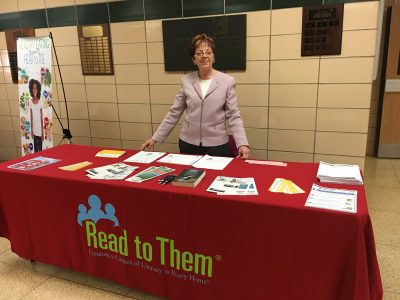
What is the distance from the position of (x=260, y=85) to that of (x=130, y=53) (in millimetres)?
1371

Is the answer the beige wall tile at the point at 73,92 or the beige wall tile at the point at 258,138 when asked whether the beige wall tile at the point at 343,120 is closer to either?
the beige wall tile at the point at 258,138

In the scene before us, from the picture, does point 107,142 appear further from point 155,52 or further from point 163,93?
point 155,52

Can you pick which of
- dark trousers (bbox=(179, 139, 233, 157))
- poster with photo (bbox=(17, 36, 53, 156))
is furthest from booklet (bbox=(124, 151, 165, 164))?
poster with photo (bbox=(17, 36, 53, 156))

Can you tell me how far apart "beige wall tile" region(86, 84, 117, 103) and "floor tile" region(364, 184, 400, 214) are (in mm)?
2794

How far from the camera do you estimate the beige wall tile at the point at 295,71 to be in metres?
2.73

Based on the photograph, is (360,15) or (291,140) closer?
(360,15)

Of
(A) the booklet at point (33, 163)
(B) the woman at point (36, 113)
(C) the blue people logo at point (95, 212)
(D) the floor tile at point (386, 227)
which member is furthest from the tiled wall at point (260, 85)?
(C) the blue people logo at point (95, 212)

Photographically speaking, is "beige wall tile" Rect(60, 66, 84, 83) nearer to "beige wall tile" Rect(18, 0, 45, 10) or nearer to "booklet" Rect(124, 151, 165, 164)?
"beige wall tile" Rect(18, 0, 45, 10)

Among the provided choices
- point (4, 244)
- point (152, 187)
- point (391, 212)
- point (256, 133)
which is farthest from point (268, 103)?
point (4, 244)

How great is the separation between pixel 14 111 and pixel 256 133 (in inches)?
123

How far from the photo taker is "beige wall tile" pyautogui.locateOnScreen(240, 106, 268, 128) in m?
2.99

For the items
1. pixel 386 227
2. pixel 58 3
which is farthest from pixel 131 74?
pixel 386 227

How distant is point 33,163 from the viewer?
204 cm

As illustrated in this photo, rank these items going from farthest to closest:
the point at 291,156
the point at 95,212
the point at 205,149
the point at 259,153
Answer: the point at 259,153 → the point at 291,156 → the point at 205,149 → the point at 95,212
